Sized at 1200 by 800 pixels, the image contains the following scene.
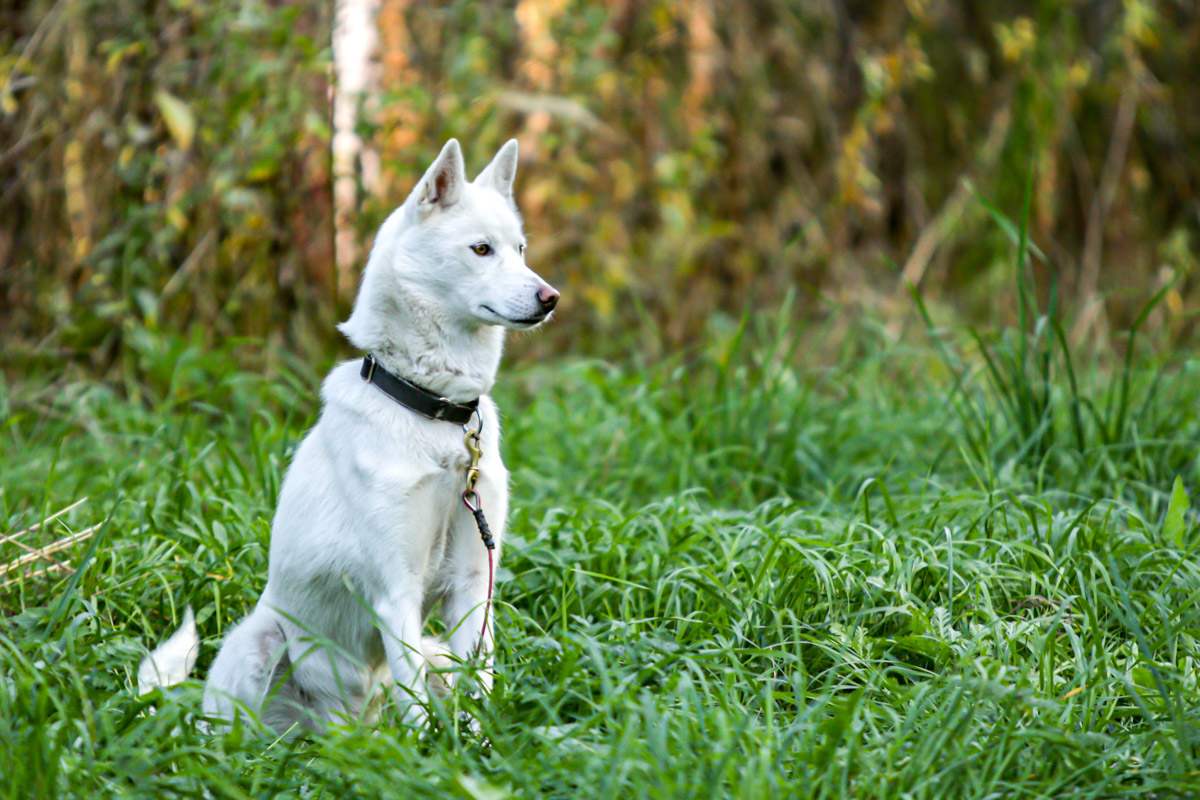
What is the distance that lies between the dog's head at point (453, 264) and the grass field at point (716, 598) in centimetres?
81

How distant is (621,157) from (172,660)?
4.82 meters

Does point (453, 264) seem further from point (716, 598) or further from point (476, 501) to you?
point (716, 598)

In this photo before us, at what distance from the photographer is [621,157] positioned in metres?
6.47

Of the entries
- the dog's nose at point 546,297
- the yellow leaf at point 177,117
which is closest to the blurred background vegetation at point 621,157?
the yellow leaf at point 177,117

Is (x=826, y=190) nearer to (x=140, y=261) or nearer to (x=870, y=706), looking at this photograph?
(x=140, y=261)

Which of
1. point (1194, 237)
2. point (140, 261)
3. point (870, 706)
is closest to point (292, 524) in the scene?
point (870, 706)

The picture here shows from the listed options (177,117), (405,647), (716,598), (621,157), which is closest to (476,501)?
(405,647)

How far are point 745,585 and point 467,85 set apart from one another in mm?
3954

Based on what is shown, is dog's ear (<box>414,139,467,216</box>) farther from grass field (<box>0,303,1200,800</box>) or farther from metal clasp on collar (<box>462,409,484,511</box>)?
grass field (<box>0,303,1200,800</box>)

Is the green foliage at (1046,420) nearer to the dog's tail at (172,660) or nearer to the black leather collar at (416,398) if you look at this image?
the black leather collar at (416,398)

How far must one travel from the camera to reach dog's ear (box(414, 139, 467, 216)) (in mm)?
2314

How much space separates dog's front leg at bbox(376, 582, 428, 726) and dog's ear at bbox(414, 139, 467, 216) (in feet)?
3.04

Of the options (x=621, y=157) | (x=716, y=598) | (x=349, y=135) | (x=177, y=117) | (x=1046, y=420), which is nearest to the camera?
(x=716, y=598)

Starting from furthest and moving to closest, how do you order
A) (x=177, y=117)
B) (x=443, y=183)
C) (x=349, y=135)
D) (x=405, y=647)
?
(x=349, y=135)
(x=177, y=117)
(x=443, y=183)
(x=405, y=647)
